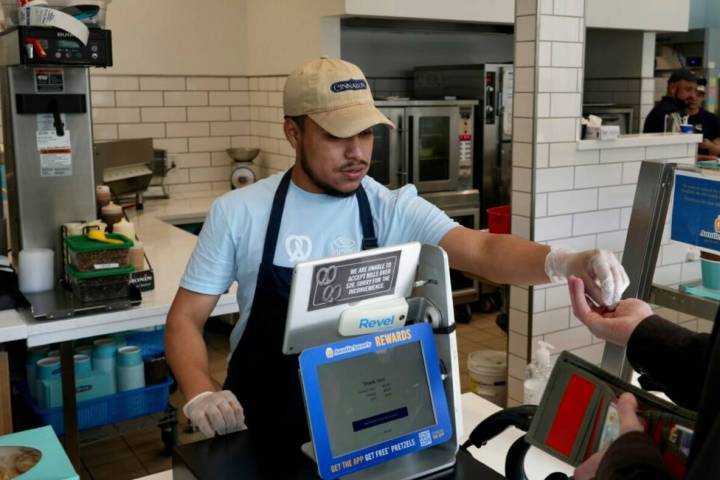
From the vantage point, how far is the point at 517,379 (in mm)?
3713

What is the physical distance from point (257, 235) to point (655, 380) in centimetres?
104

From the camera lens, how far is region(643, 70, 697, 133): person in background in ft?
18.0

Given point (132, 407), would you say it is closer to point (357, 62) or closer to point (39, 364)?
point (39, 364)

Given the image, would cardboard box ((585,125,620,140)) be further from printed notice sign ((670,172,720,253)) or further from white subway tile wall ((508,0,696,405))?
printed notice sign ((670,172,720,253))

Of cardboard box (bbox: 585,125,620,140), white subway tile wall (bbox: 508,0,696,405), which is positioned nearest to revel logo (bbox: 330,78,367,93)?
white subway tile wall (bbox: 508,0,696,405)

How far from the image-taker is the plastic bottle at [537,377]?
2458mm

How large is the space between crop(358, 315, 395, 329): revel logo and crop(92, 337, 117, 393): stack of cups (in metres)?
2.06

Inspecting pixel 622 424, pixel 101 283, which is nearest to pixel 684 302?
pixel 622 424

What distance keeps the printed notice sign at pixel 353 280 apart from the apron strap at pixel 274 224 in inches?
21.4

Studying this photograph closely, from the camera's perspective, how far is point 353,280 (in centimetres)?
137

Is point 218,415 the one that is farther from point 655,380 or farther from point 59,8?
point 59,8

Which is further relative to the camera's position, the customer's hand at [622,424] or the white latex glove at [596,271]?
the white latex glove at [596,271]

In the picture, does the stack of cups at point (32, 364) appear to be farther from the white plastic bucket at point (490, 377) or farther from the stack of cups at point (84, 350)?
the white plastic bucket at point (490, 377)

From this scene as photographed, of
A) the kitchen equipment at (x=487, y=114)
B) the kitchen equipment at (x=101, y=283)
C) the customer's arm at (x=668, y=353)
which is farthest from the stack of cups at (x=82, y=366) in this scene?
the kitchen equipment at (x=487, y=114)
